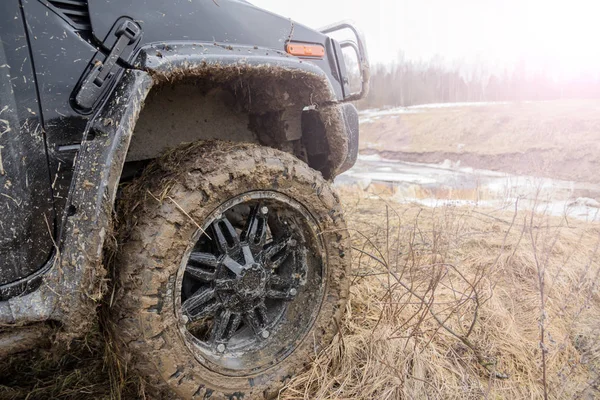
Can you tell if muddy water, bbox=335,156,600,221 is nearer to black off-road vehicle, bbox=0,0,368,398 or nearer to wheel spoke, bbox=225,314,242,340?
black off-road vehicle, bbox=0,0,368,398

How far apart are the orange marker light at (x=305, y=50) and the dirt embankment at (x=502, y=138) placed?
14.9 metres

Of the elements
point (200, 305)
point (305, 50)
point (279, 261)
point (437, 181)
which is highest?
point (305, 50)

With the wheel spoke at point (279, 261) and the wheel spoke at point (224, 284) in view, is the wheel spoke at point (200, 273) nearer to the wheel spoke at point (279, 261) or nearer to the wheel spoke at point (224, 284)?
the wheel spoke at point (224, 284)

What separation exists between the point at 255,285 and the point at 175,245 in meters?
0.49

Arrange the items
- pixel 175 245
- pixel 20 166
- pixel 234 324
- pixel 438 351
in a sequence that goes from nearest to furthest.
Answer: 1. pixel 20 166
2. pixel 175 245
3. pixel 234 324
4. pixel 438 351

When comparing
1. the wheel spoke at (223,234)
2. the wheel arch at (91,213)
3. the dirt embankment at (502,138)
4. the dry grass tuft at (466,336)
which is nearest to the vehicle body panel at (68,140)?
the wheel arch at (91,213)

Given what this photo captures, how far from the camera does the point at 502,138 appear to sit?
22.7m

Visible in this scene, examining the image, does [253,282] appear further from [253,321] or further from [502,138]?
[502,138]

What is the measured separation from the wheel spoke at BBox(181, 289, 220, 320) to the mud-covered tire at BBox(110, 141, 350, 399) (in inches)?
7.3

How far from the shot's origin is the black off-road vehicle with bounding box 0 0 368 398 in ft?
4.51

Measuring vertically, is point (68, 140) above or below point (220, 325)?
above

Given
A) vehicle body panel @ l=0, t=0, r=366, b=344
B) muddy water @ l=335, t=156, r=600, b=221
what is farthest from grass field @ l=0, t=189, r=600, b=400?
muddy water @ l=335, t=156, r=600, b=221

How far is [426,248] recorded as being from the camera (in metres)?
3.63

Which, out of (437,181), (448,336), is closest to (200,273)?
(448,336)
